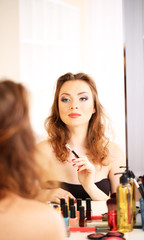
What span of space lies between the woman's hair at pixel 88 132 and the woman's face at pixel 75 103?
38mm

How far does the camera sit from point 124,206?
0.85 m

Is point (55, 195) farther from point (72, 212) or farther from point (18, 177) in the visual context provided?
point (18, 177)

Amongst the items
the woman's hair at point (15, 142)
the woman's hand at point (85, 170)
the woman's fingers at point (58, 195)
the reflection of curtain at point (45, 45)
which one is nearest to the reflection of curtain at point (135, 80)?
the woman's hand at point (85, 170)

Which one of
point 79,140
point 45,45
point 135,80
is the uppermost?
point 45,45

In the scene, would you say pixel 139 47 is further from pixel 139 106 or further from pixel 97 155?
pixel 97 155

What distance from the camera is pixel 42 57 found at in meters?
2.26

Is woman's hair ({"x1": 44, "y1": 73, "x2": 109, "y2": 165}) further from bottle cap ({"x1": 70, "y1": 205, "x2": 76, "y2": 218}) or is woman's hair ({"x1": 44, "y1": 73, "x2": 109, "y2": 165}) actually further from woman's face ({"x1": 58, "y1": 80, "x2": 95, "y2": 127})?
bottle cap ({"x1": 70, "y1": 205, "x2": 76, "y2": 218})

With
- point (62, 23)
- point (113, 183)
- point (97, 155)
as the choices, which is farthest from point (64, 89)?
point (62, 23)

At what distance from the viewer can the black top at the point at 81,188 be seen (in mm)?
1268

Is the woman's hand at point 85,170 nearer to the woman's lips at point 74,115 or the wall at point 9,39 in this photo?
the woman's lips at point 74,115

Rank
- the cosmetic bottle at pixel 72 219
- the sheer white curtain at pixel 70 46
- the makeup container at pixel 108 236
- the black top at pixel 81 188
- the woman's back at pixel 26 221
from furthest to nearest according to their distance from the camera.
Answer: the sheer white curtain at pixel 70 46, the black top at pixel 81 188, the cosmetic bottle at pixel 72 219, the makeup container at pixel 108 236, the woman's back at pixel 26 221

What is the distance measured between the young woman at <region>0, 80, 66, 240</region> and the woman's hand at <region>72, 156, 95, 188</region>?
648 millimetres

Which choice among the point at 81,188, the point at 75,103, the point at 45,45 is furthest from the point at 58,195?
the point at 45,45

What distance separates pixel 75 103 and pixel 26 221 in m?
0.91
